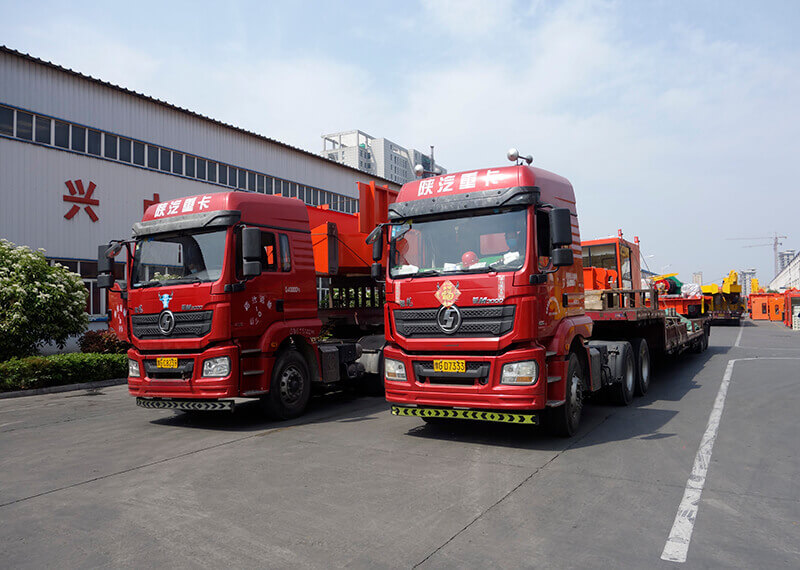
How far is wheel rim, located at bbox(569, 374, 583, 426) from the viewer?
6.63 metres

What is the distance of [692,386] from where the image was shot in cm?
1063

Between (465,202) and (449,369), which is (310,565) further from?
(465,202)

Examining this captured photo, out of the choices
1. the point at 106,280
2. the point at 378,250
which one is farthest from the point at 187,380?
the point at 378,250

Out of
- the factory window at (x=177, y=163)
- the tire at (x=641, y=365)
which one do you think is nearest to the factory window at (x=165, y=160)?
the factory window at (x=177, y=163)

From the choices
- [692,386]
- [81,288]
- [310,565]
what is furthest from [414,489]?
A: [81,288]

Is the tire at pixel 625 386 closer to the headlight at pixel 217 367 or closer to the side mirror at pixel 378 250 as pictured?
the side mirror at pixel 378 250

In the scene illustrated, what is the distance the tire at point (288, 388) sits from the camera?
7.91 meters

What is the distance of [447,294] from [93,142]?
724 inches

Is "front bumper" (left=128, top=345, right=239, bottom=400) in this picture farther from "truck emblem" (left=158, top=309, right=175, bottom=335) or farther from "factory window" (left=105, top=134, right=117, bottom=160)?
"factory window" (left=105, top=134, right=117, bottom=160)

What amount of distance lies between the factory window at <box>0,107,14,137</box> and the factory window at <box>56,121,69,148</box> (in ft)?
4.63

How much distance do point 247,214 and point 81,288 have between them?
841 cm

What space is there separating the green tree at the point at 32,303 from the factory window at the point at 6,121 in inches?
234

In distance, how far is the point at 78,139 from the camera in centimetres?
1970

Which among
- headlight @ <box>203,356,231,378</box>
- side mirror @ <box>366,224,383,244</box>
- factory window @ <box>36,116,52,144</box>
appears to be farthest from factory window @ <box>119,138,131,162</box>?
side mirror @ <box>366,224,383,244</box>
